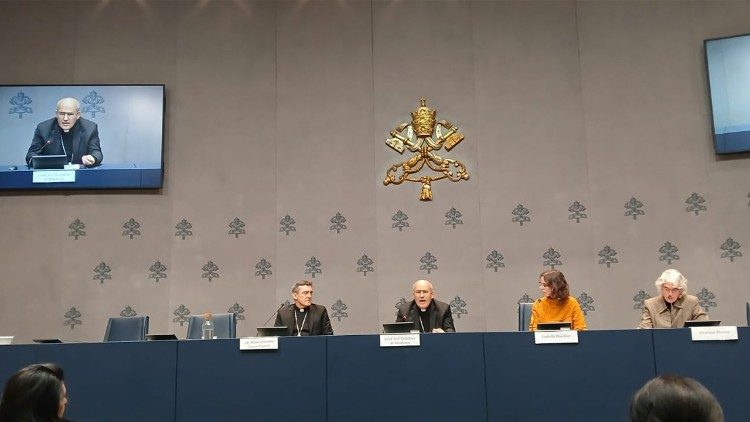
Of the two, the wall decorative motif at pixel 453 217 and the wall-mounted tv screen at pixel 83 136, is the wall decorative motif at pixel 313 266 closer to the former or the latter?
the wall decorative motif at pixel 453 217

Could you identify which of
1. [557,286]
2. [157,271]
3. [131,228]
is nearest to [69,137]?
[131,228]

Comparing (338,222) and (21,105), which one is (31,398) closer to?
(338,222)

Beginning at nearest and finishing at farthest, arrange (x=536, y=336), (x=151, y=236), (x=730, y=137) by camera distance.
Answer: (x=536, y=336) → (x=730, y=137) → (x=151, y=236)

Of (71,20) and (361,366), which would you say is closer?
(361,366)

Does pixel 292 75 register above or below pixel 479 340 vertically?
above


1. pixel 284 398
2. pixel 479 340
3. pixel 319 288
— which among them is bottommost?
pixel 284 398

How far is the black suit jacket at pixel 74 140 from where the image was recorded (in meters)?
7.87

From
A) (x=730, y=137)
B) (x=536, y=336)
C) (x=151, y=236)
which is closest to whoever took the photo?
(x=536, y=336)

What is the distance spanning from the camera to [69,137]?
26.1ft

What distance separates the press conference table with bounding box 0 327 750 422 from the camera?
4.68 metres

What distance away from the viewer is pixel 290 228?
7789 mm

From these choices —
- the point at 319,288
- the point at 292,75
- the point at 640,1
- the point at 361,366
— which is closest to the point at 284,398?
the point at 361,366

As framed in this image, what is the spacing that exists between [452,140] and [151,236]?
3313 mm

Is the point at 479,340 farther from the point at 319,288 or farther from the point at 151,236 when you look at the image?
the point at 151,236
